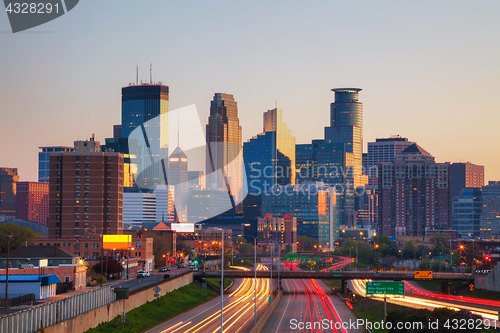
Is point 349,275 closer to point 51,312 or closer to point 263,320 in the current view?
point 263,320

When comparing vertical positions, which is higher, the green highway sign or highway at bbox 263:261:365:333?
the green highway sign

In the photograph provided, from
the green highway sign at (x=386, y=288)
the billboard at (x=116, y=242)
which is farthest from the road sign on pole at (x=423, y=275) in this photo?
the billboard at (x=116, y=242)

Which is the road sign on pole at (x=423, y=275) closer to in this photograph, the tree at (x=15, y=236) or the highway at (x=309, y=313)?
the highway at (x=309, y=313)

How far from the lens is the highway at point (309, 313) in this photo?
87175mm

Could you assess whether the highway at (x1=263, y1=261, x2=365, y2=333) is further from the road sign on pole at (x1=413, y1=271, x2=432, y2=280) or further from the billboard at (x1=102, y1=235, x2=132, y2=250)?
the billboard at (x1=102, y1=235, x2=132, y2=250)

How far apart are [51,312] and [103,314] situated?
1498 centimetres

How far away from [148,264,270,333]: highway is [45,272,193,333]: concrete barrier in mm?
4639

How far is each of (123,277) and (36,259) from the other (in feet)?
100

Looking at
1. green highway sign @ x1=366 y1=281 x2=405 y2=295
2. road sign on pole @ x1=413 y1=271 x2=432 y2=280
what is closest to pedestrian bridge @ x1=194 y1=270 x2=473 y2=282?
road sign on pole @ x1=413 y1=271 x2=432 y2=280

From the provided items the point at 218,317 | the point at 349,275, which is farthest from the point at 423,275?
the point at 218,317

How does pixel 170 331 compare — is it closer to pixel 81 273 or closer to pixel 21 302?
pixel 21 302

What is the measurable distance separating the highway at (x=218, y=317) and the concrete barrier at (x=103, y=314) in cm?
464

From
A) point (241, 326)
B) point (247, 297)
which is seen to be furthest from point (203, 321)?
point (247, 297)

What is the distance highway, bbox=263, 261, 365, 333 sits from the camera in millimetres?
87175
